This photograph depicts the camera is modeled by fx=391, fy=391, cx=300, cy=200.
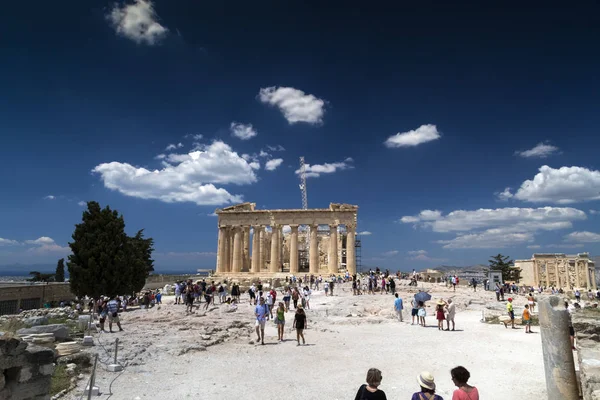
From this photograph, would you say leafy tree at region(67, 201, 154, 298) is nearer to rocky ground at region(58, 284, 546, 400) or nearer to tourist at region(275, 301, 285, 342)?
rocky ground at region(58, 284, 546, 400)

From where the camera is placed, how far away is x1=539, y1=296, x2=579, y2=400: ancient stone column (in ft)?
26.1

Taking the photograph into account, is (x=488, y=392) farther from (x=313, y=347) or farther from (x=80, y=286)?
(x=80, y=286)

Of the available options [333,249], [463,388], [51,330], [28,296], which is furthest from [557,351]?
[333,249]

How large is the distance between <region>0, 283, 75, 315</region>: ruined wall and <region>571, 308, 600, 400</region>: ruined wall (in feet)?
119

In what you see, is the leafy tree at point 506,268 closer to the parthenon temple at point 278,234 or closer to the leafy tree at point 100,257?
the parthenon temple at point 278,234

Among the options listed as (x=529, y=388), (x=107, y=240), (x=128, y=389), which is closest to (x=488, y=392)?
(x=529, y=388)

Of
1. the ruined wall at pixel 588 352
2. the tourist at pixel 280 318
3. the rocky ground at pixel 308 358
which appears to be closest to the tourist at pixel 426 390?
the ruined wall at pixel 588 352

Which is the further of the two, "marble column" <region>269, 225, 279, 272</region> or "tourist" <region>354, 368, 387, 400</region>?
"marble column" <region>269, 225, 279, 272</region>

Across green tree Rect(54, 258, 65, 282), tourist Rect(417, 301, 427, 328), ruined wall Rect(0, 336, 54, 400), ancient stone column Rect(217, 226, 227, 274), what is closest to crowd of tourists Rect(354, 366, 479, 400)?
ruined wall Rect(0, 336, 54, 400)

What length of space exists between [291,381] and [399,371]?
3120 millimetres

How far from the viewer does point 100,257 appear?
26297 mm

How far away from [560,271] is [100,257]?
217ft

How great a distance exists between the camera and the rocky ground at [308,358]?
9.61m

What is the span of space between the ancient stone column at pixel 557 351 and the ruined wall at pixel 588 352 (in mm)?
350
